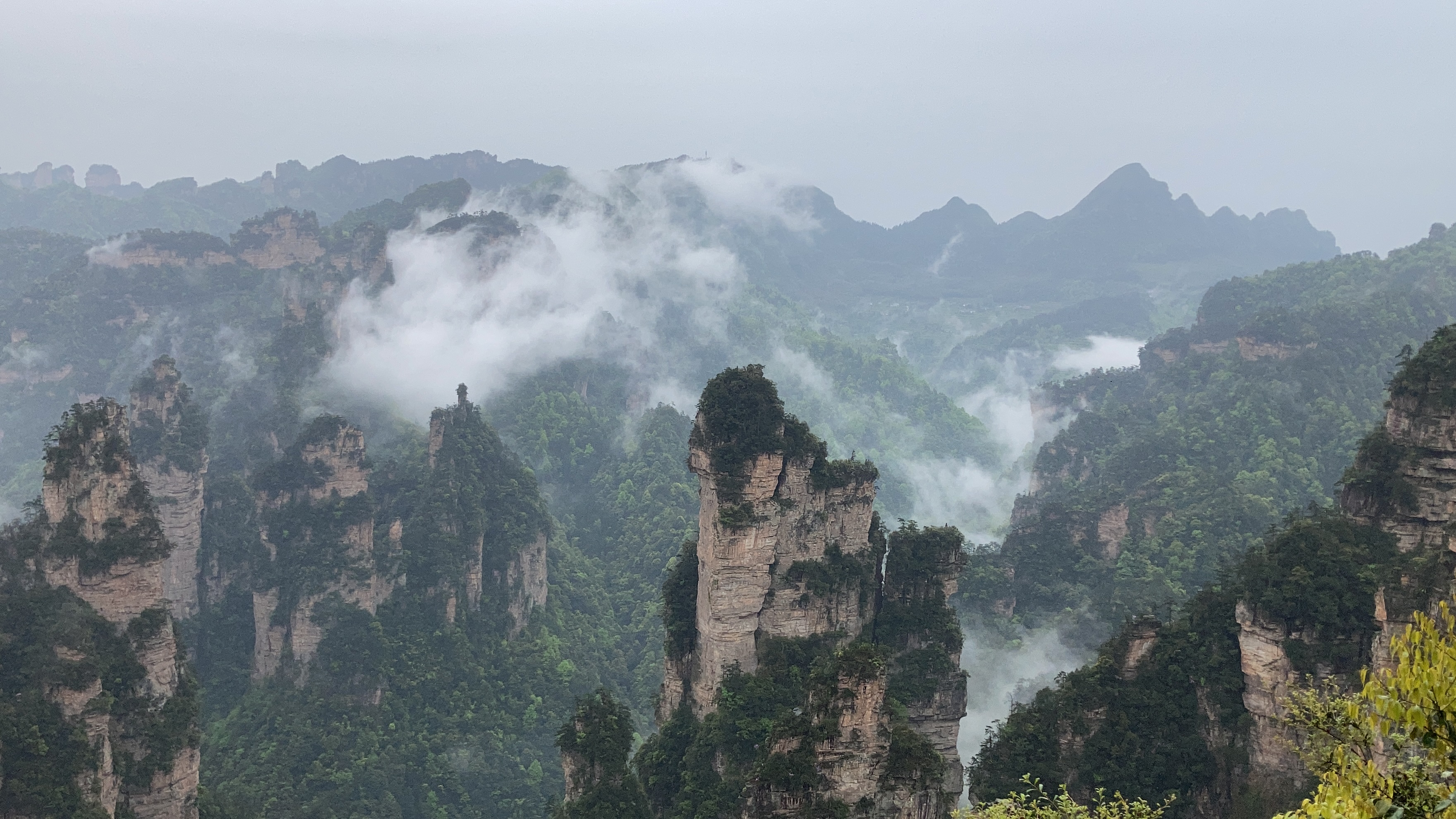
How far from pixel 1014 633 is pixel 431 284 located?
8612 centimetres

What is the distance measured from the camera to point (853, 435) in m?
153

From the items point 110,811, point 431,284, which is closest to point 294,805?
point 110,811

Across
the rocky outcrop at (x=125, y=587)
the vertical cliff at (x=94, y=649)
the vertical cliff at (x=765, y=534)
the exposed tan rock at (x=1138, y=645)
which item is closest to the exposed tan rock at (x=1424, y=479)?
the exposed tan rock at (x=1138, y=645)

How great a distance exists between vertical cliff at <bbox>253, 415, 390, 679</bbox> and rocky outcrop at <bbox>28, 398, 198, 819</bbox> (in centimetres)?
2217

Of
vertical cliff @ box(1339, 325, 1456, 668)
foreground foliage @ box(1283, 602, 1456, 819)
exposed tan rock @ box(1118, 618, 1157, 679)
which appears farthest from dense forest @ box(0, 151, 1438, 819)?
foreground foliage @ box(1283, 602, 1456, 819)

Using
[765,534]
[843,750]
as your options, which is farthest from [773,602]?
[843,750]

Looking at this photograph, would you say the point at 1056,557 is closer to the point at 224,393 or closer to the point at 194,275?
the point at 224,393

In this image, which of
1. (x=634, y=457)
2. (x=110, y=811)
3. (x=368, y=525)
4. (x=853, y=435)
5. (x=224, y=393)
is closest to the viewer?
(x=110, y=811)

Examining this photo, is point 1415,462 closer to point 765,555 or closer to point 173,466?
point 765,555

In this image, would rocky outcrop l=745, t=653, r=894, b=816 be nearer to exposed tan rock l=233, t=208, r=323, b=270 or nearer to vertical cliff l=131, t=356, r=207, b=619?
vertical cliff l=131, t=356, r=207, b=619

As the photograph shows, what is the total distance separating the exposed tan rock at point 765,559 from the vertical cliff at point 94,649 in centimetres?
2289

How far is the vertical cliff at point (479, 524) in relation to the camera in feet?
252

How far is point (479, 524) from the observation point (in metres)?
78.4

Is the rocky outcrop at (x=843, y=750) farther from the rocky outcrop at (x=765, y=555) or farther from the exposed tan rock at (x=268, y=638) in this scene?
the exposed tan rock at (x=268, y=638)
